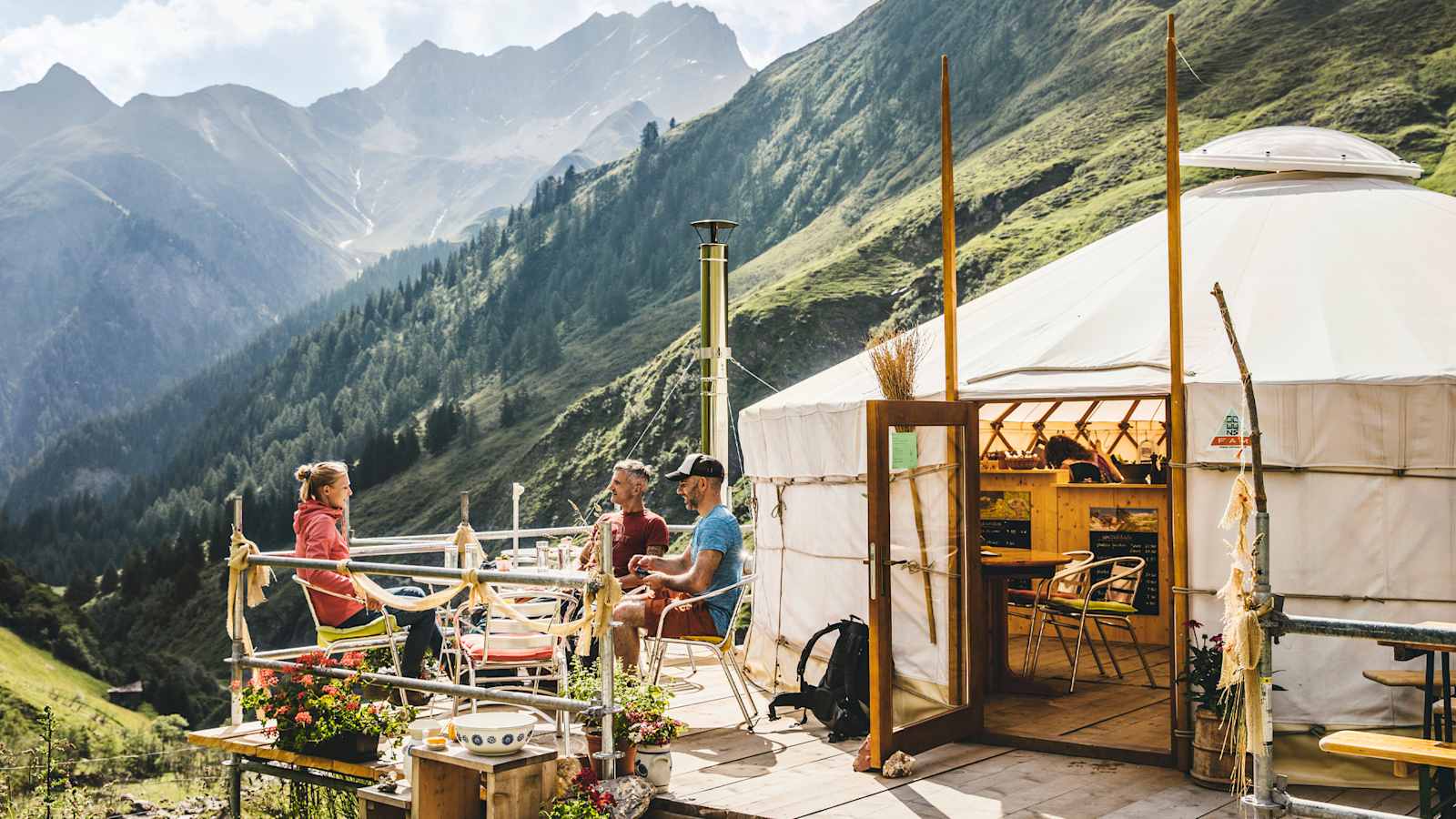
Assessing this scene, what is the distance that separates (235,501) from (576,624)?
6.14 feet

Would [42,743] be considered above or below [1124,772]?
below

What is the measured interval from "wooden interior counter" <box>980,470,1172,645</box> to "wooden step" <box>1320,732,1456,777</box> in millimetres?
4359

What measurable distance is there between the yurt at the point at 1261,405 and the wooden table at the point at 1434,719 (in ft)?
1.69

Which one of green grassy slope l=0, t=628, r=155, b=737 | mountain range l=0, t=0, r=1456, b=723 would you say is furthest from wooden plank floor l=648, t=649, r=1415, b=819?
green grassy slope l=0, t=628, r=155, b=737

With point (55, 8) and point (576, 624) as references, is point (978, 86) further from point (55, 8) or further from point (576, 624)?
point (55, 8)

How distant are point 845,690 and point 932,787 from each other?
83cm

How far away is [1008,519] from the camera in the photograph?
8.77m

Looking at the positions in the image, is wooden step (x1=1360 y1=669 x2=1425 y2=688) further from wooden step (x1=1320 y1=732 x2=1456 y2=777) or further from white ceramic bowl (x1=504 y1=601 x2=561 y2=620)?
white ceramic bowl (x1=504 y1=601 x2=561 y2=620)

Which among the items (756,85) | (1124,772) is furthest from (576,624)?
(756,85)

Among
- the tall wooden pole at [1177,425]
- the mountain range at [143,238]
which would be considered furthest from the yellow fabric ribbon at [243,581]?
the mountain range at [143,238]

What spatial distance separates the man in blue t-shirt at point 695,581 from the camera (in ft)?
17.2

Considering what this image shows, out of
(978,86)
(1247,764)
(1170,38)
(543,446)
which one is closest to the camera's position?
(1247,764)

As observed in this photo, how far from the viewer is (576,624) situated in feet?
13.7

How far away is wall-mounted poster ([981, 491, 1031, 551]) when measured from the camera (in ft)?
28.7
